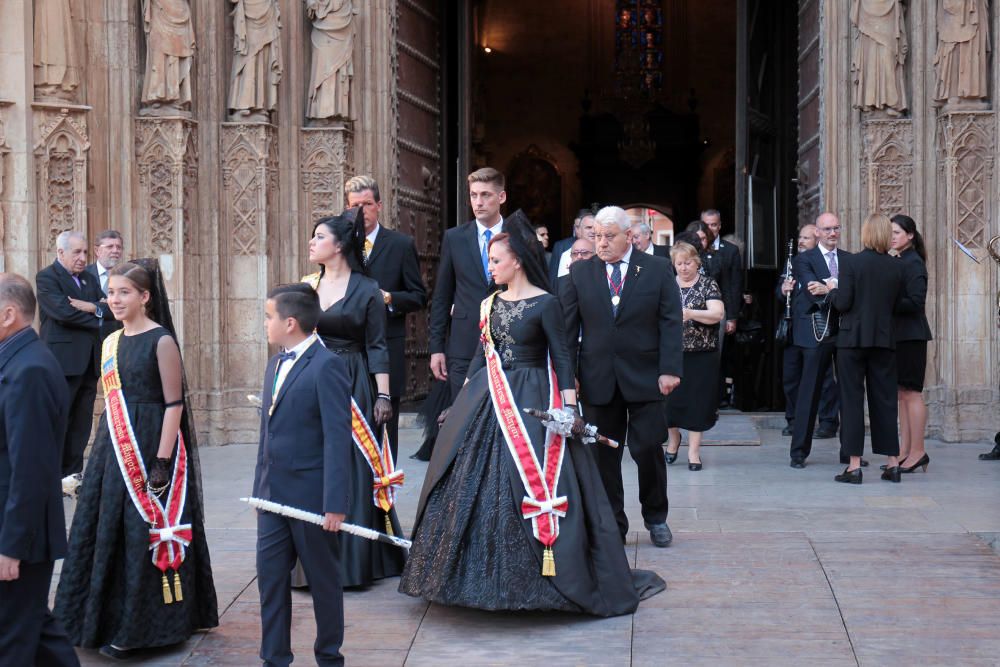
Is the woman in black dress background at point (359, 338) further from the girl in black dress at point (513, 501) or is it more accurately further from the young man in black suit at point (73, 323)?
→ the young man in black suit at point (73, 323)

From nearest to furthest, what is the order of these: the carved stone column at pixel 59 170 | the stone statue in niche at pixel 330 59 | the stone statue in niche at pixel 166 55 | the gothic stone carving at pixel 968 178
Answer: the carved stone column at pixel 59 170
the stone statue in niche at pixel 166 55
the gothic stone carving at pixel 968 178
the stone statue in niche at pixel 330 59

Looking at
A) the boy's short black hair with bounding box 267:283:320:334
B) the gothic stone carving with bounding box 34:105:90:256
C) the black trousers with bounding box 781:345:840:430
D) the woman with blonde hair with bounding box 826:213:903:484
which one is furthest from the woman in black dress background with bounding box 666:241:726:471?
the boy's short black hair with bounding box 267:283:320:334

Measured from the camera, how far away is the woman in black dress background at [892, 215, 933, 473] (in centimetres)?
984

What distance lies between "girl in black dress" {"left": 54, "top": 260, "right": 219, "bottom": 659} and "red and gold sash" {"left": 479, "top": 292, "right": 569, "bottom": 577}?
139cm

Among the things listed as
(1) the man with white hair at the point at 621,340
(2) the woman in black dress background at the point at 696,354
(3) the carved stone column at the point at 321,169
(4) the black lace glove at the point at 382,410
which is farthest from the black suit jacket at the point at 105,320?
(2) the woman in black dress background at the point at 696,354

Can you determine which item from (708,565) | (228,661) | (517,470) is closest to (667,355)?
(708,565)

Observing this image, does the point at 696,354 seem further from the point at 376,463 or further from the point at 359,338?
the point at 376,463

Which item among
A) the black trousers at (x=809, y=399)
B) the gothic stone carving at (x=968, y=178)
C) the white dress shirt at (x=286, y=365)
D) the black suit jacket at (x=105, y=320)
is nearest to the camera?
the white dress shirt at (x=286, y=365)

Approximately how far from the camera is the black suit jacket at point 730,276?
12.4 metres

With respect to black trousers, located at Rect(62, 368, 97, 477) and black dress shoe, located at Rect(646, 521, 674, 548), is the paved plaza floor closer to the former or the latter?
black dress shoe, located at Rect(646, 521, 674, 548)

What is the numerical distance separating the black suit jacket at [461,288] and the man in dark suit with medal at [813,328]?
3.14m

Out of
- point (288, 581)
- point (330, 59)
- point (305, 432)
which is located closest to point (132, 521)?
point (288, 581)

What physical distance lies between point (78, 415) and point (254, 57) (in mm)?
3961

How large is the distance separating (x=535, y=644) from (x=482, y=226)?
3.04m
